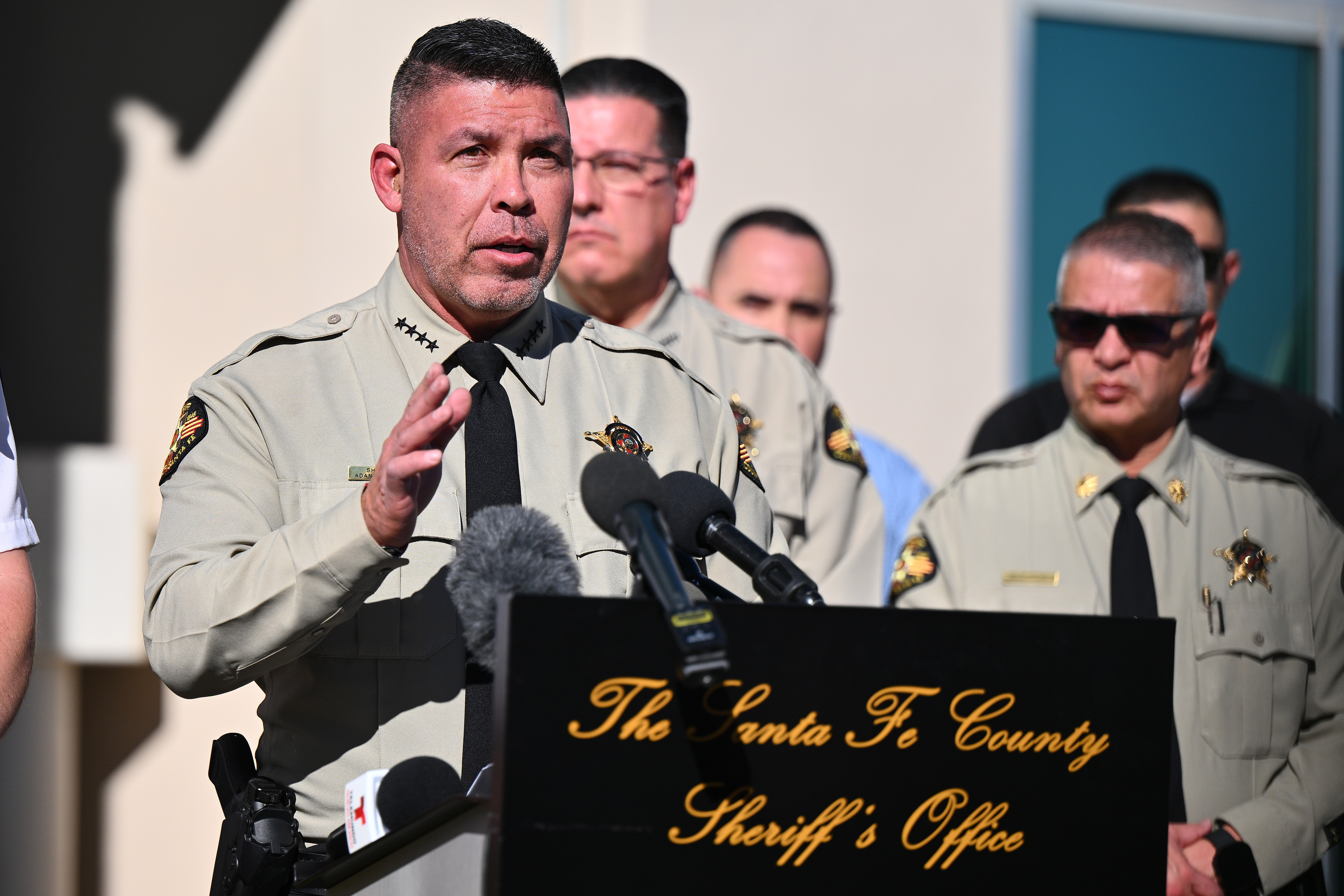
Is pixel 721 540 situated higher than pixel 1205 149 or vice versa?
pixel 1205 149

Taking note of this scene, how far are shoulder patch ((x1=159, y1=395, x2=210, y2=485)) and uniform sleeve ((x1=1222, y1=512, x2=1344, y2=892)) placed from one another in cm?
223

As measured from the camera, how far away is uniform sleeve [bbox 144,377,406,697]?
5.90 feet

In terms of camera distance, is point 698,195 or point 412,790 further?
point 698,195

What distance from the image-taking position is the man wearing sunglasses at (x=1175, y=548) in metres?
3.08

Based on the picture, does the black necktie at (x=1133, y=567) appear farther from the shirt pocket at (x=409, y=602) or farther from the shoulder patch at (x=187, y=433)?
the shoulder patch at (x=187, y=433)

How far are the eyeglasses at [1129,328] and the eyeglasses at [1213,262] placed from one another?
40.1 inches

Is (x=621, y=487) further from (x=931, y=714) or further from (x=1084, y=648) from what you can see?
(x=1084, y=648)

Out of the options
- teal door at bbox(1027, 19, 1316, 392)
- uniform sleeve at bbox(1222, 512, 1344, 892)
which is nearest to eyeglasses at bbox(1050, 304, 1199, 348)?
uniform sleeve at bbox(1222, 512, 1344, 892)

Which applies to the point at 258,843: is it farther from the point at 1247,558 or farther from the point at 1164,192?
the point at 1164,192

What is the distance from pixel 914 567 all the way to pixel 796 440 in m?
0.53

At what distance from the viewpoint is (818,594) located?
166 centimetres

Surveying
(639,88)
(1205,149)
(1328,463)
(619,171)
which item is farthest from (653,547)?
(1205,149)

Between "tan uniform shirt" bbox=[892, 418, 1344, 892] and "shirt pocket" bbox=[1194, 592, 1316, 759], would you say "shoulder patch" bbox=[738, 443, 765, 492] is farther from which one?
"shirt pocket" bbox=[1194, 592, 1316, 759]

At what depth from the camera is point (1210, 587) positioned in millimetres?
3229
